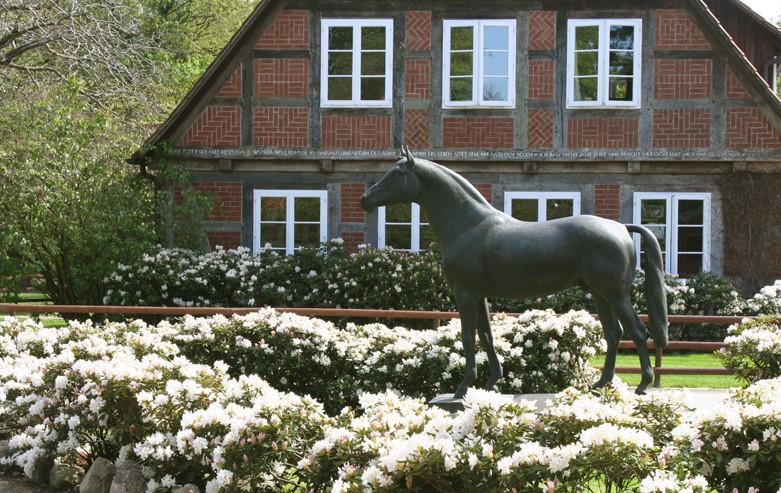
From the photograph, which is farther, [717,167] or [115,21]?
[115,21]

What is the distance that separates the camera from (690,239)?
17578 millimetres

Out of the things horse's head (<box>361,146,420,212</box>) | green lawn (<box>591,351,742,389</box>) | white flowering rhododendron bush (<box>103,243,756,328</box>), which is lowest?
green lawn (<box>591,351,742,389</box>)

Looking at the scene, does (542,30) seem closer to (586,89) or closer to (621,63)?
(586,89)

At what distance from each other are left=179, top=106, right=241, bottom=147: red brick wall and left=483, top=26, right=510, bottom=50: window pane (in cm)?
483

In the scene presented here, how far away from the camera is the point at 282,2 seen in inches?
685

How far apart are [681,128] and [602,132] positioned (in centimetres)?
144

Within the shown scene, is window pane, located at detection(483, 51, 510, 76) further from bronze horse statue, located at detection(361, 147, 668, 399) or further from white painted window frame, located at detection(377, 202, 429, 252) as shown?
bronze horse statue, located at detection(361, 147, 668, 399)

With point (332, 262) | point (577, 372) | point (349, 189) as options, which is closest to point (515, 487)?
point (577, 372)

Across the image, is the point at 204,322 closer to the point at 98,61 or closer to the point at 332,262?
the point at 332,262

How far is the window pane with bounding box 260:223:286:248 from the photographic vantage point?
59.0ft

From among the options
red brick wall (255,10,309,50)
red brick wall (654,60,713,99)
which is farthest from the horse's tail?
red brick wall (255,10,309,50)

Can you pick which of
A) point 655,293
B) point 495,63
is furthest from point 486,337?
point 495,63

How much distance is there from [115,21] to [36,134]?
291 centimetres

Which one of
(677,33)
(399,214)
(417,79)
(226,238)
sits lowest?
(226,238)
